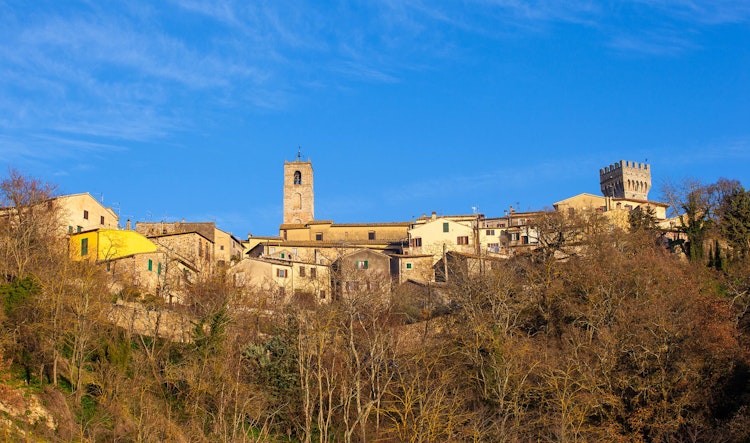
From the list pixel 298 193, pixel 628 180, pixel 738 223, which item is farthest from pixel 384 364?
pixel 628 180

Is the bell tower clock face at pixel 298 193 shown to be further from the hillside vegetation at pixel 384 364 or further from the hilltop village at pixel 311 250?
the hillside vegetation at pixel 384 364

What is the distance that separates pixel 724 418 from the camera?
41.1 meters

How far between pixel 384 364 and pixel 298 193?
56.6 meters

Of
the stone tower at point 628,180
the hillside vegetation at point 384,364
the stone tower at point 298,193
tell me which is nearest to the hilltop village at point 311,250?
the hillside vegetation at point 384,364

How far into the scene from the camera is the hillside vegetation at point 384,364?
3903 centimetres

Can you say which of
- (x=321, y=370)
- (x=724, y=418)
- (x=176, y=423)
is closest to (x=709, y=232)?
(x=724, y=418)

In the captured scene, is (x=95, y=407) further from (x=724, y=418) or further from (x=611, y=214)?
(x=611, y=214)

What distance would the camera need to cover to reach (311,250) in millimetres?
72188

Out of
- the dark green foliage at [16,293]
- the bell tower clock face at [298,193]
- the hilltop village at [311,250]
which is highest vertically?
the bell tower clock face at [298,193]

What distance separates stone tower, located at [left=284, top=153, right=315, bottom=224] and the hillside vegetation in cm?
4768

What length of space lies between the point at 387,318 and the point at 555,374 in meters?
9.69

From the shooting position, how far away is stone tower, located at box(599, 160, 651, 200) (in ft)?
343

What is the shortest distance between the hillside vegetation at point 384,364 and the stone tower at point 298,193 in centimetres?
4768

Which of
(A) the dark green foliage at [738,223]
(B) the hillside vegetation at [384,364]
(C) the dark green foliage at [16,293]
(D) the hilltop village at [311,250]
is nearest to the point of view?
(B) the hillside vegetation at [384,364]
